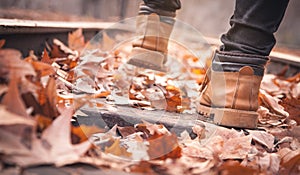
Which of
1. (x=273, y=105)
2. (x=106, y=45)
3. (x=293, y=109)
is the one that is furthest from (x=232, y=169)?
(x=106, y=45)

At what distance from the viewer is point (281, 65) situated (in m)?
→ 3.61

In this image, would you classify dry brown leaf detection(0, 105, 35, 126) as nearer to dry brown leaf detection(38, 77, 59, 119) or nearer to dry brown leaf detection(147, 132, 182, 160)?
dry brown leaf detection(38, 77, 59, 119)

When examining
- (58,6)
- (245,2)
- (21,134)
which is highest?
(245,2)

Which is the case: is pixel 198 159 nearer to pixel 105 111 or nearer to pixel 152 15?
pixel 105 111

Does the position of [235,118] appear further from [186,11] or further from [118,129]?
[186,11]

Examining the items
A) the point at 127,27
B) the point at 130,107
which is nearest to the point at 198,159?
the point at 130,107

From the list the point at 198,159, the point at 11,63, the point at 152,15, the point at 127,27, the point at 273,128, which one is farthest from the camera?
the point at 127,27

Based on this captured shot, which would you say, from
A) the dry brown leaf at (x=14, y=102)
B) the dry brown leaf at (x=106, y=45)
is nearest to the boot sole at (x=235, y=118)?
the dry brown leaf at (x=14, y=102)

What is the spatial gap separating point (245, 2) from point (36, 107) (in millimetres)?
925

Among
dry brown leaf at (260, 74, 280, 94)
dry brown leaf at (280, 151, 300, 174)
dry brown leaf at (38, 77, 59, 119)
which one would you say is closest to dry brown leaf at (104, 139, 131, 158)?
dry brown leaf at (38, 77, 59, 119)

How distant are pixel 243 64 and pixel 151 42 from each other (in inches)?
28.0

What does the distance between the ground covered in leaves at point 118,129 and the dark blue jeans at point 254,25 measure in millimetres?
304

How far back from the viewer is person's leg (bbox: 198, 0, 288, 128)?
1577 millimetres

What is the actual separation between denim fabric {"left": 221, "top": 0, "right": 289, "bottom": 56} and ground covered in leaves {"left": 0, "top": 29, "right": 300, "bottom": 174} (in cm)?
30
